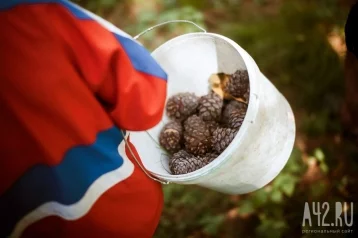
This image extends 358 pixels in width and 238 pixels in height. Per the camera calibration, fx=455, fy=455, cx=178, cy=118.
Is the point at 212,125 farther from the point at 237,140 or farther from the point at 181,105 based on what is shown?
the point at 237,140

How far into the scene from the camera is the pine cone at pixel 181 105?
3.91 feet

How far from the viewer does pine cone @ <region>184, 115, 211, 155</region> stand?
3.71 feet

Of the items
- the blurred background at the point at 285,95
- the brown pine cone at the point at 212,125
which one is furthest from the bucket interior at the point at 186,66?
the blurred background at the point at 285,95

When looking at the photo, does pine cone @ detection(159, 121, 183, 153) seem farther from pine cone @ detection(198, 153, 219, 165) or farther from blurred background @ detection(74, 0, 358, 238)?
blurred background @ detection(74, 0, 358, 238)

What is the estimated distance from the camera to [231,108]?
1.18 metres

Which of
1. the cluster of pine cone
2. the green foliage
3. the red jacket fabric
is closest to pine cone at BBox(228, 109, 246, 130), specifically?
the cluster of pine cone

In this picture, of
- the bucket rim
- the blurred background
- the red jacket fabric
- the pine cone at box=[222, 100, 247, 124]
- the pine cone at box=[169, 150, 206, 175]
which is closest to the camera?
the red jacket fabric

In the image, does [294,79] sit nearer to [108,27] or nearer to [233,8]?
[233,8]

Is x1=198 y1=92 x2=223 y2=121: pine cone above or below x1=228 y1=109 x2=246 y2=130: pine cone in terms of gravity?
above

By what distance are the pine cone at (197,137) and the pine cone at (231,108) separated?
6 centimetres

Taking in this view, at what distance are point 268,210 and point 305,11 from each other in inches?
28.5

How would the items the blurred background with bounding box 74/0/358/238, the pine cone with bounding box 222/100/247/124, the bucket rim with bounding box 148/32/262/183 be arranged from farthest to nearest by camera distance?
the blurred background with bounding box 74/0/358/238 → the pine cone with bounding box 222/100/247/124 → the bucket rim with bounding box 148/32/262/183

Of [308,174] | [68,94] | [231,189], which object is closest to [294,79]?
[308,174]

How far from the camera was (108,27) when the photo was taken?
2.73ft
